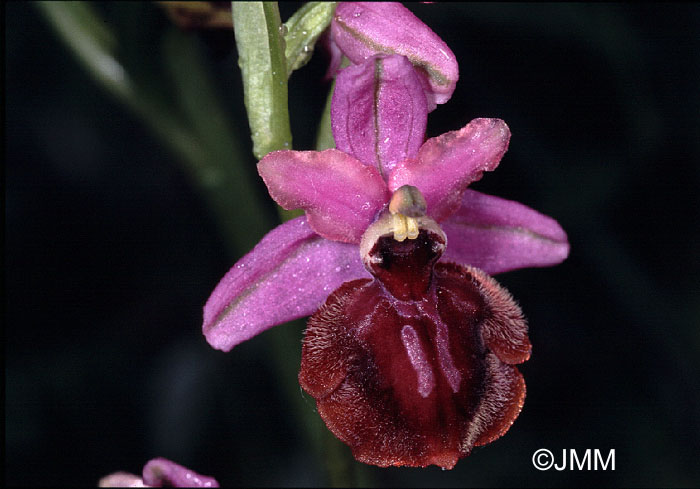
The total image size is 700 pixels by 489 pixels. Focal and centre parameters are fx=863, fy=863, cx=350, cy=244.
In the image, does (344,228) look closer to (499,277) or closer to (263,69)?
(263,69)

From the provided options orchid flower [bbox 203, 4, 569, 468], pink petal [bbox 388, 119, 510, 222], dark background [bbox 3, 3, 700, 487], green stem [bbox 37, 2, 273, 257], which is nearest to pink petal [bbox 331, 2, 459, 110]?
orchid flower [bbox 203, 4, 569, 468]

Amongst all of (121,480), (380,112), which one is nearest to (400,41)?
(380,112)

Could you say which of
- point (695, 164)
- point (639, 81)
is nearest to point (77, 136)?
point (639, 81)

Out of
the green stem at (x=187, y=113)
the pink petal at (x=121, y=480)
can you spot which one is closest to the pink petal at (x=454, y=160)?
the pink petal at (x=121, y=480)

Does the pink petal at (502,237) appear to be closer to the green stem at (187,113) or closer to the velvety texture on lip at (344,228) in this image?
the velvety texture on lip at (344,228)

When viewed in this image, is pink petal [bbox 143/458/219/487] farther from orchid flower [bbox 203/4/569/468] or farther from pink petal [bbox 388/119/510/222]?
pink petal [bbox 388/119/510/222]

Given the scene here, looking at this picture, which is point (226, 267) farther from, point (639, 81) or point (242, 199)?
point (639, 81)
